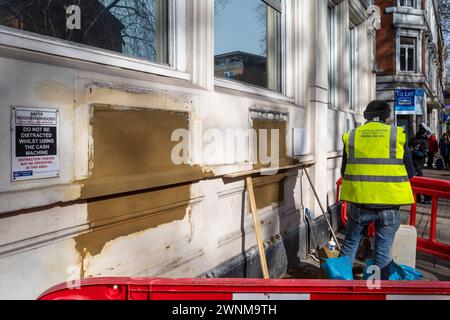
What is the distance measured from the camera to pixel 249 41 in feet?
14.9

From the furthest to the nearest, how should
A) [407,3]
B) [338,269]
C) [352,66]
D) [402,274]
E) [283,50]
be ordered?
[407,3], [352,66], [283,50], [402,274], [338,269]

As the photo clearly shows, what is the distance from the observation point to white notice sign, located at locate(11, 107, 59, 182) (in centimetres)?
184

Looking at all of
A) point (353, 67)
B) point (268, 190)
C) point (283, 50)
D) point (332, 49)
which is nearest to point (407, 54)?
point (353, 67)

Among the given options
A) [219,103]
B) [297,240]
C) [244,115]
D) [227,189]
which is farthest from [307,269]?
[219,103]

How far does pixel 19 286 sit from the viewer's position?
1.89 meters

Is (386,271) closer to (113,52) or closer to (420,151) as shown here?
(113,52)

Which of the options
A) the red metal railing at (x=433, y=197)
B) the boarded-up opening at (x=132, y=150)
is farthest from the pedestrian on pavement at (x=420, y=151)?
the boarded-up opening at (x=132, y=150)

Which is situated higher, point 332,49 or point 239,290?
point 332,49

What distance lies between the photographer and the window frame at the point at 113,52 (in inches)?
80.1

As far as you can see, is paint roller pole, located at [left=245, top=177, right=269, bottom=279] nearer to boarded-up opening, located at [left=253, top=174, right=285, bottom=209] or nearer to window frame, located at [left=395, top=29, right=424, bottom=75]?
boarded-up opening, located at [left=253, top=174, right=285, bottom=209]

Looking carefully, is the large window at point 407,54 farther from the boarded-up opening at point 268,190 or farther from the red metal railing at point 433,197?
the boarded-up opening at point 268,190

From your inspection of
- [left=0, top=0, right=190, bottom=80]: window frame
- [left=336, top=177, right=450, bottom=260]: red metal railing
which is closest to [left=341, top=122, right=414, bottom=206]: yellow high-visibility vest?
[left=336, top=177, right=450, bottom=260]: red metal railing

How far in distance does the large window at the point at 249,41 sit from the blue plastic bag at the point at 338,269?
6.53ft

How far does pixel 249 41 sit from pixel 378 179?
2.17 meters
